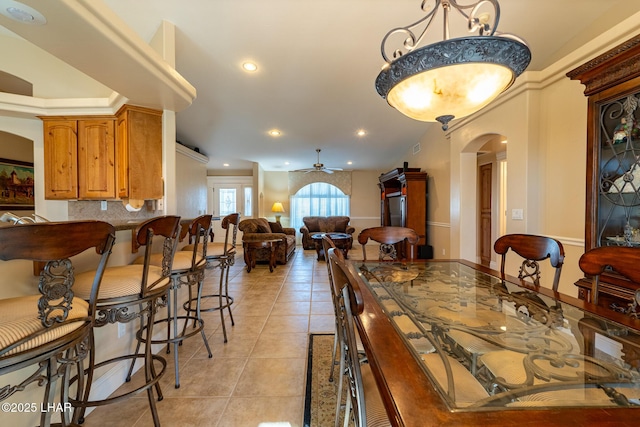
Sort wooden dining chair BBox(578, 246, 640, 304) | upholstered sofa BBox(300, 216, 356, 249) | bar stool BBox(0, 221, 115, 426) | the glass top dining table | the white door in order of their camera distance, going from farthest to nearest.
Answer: the white door, upholstered sofa BBox(300, 216, 356, 249), wooden dining chair BBox(578, 246, 640, 304), bar stool BBox(0, 221, 115, 426), the glass top dining table

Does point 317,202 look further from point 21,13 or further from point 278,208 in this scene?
point 21,13

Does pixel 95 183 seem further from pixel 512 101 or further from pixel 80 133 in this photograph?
pixel 512 101

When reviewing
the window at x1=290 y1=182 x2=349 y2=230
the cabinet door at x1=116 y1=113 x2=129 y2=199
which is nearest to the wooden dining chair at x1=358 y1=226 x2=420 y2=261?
the cabinet door at x1=116 y1=113 x2=129 y2=199

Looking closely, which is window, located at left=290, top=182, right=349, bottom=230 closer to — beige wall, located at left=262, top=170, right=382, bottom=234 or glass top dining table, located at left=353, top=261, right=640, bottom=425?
beige wall, located at left=262, top=170, right=382, bottom=234

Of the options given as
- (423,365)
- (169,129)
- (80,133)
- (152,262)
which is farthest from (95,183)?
(423,365)

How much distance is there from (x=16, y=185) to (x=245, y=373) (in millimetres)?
4322

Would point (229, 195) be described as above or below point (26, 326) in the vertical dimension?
above

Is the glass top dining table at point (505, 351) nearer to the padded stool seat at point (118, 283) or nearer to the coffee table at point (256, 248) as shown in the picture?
the padded stool seat at point (118, 283)

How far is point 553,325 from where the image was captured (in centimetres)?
100

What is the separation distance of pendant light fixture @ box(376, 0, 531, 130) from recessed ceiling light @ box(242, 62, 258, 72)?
2221 mm

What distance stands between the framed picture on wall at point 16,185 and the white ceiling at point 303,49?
2230 mm

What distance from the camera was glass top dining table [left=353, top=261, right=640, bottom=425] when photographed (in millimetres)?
587

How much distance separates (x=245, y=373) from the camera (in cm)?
181

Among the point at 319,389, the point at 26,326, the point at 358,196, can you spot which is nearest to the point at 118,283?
the point at 26,326
